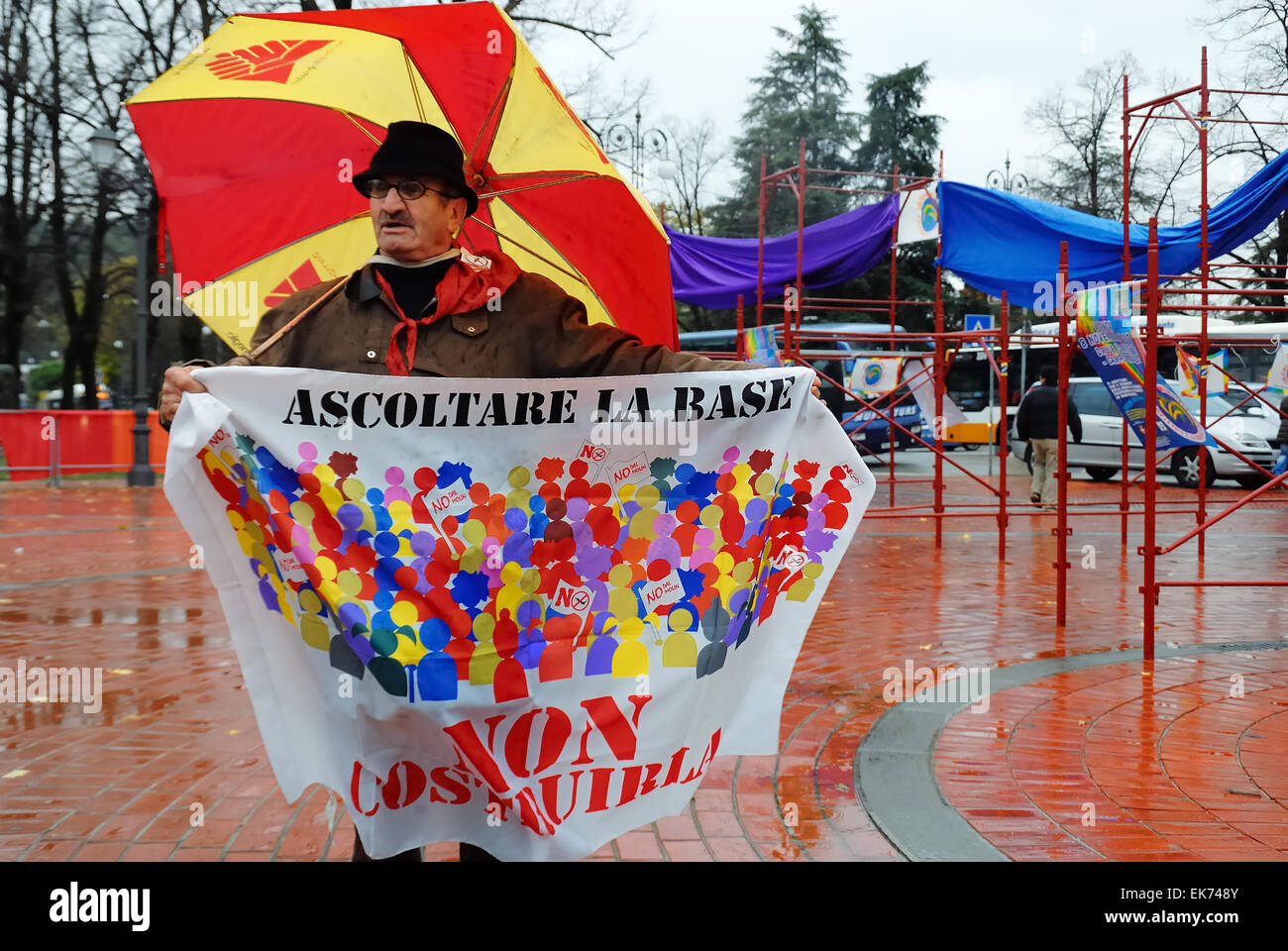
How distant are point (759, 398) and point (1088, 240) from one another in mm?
8479

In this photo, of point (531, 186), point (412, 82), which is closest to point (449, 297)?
point (531, 186)

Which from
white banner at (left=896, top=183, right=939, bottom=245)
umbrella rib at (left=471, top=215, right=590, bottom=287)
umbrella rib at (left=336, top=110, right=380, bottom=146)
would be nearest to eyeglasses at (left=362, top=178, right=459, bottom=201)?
umbrella rib at (left=336, top=110, right=380, bottom=146)

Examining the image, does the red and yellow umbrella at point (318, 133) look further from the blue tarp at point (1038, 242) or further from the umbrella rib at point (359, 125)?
the blue tarp at point (1038, 242)

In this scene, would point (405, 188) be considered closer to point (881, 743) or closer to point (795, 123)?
point (881, 743)

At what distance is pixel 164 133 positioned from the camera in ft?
12.5

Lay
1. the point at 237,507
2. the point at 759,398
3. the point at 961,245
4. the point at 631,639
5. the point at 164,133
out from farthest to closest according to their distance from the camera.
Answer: the point at 961,245
the point at 164,133
the point at 759,398
the point at 631,639
the point at 237,507

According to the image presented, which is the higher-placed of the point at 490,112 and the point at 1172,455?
Result: the point at 490,112

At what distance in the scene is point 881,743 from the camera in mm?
4887

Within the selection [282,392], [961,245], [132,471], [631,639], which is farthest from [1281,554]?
[132,471]

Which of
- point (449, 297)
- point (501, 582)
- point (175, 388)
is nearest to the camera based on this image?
point (175, 388)

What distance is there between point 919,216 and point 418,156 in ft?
30.2

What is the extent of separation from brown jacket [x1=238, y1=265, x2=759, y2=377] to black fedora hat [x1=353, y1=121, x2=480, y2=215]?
0.93ft

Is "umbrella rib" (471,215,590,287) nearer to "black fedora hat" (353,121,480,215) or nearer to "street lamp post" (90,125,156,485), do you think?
"black fedora hat" (353,121,480,215)
